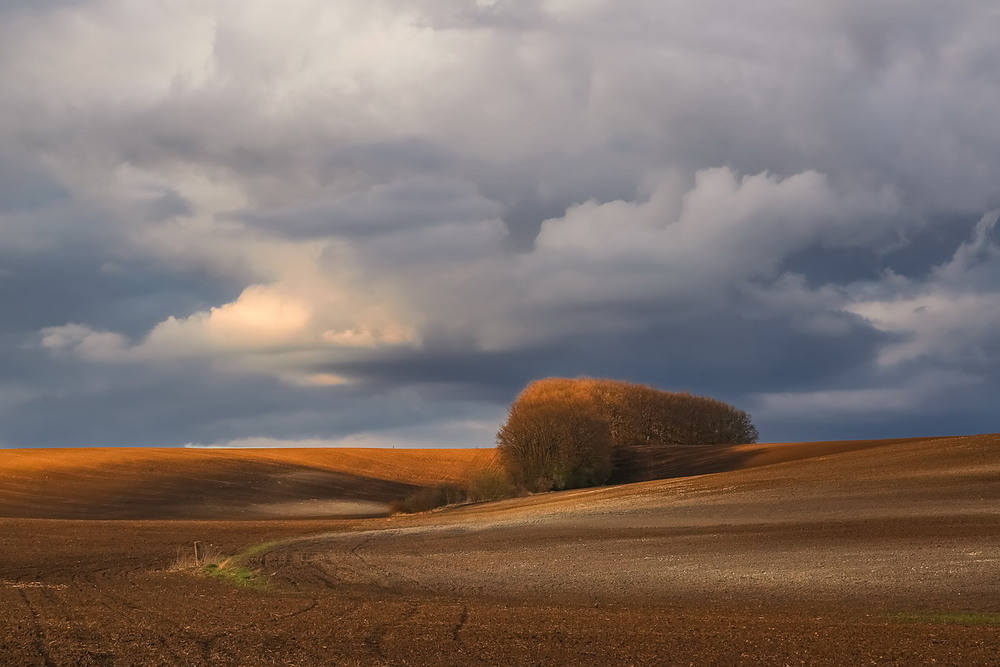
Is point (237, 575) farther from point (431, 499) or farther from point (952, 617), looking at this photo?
point (431, 499)

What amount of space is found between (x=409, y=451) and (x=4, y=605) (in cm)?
7654

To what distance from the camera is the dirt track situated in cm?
1345

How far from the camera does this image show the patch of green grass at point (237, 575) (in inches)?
917

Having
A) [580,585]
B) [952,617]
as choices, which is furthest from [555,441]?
[952,617]

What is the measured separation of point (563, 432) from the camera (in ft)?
185

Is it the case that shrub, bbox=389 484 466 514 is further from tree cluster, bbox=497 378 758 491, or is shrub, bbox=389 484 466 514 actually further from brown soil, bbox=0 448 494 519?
tree cluster, bbox=497 378 758 491

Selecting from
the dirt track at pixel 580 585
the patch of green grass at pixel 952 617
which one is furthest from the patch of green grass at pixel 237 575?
the patch of green grass at pixel 952 617

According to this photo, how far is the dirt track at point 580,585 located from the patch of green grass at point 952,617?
14 cm

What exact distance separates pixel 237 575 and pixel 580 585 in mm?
8744

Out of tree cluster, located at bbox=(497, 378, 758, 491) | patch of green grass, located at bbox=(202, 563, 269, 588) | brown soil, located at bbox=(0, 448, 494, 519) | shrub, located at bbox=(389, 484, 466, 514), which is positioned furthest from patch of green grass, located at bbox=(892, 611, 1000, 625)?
brown soil, located at bbox=(0, 448, 494, 519)

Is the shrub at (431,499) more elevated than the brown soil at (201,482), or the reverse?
the brown soil at (201,482)

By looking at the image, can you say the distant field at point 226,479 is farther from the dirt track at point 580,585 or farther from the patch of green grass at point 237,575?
the patch of green grass at point 237,575

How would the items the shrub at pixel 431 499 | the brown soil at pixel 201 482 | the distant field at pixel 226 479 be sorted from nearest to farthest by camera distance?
the shrub at pixel 431 499
the brown soil at pixel 201 482
the distant field at pixel 226 479

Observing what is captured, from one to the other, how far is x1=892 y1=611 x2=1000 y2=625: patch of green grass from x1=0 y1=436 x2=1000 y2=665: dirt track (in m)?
0.14
